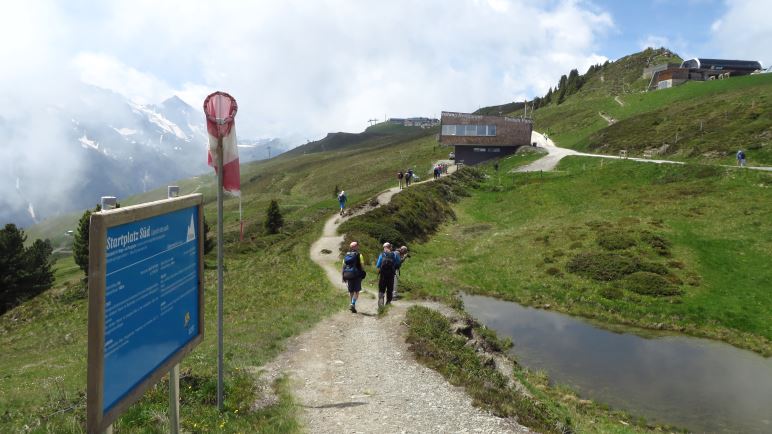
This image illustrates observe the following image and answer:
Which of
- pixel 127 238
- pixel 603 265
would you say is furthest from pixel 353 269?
pixel 603 265

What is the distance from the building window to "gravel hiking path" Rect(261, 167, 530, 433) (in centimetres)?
6101

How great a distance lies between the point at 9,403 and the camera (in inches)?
A: 453

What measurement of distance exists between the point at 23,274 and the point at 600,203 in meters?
57.7

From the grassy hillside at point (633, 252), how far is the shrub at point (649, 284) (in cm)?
6

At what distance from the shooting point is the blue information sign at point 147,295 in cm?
518

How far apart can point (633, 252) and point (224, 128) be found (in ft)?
105

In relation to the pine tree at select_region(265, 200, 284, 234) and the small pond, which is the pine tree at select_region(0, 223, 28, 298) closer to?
the pine tree at select_region(265, 200, 284, 234)

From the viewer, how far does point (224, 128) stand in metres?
8.63

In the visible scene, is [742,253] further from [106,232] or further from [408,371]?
[106,232]

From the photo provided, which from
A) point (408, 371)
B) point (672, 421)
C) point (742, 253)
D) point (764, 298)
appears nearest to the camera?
point (408, 371)

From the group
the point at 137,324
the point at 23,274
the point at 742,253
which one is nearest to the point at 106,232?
the point at 137,324

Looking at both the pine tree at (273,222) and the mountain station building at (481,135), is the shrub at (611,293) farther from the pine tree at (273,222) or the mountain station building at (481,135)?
the mountain station building at (481,135)

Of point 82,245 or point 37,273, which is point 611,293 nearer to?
point 82,245

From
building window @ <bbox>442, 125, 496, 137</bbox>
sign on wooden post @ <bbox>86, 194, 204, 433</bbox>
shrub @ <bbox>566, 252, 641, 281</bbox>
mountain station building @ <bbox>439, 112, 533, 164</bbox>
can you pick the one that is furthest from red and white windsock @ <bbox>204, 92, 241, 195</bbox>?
building window @ <bbox>442, 125, 496, 137</bbox>
